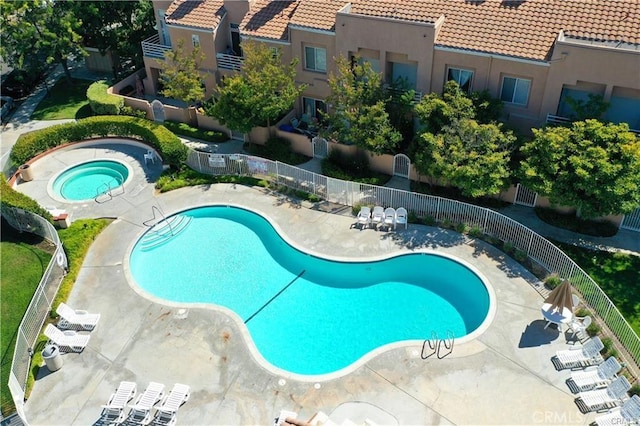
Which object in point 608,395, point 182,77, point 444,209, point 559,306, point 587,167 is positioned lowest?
A: point 608,395

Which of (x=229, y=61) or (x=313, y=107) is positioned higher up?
(x=229, y=61)

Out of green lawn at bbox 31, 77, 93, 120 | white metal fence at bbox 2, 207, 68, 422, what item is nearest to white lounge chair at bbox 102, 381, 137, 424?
white metal fence at bbox 2, 207, 68, 422

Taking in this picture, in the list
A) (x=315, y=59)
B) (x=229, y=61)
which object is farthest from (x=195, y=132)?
(x=315, y=59)

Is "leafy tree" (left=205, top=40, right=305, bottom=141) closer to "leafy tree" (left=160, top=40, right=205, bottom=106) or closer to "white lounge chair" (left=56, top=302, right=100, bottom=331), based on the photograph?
"leafy tree" (left=160, top=40, right=205, bottom=106)

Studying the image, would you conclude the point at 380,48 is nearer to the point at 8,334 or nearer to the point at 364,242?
the point at 364,242

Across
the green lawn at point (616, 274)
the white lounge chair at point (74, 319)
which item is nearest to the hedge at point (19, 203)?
the white lounge chair at point (74, 319)

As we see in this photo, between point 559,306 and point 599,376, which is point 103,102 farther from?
point 599,376
